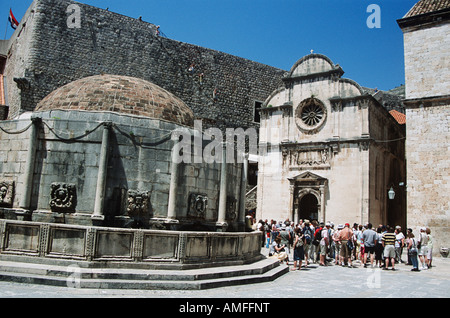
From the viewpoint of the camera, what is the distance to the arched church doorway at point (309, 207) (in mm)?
23969

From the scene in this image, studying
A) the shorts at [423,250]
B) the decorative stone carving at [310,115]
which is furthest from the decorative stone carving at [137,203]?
the decorative stone carving at [310,115]

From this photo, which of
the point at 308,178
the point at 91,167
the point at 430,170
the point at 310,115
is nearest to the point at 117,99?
the point at 91,167

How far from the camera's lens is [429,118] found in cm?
1923

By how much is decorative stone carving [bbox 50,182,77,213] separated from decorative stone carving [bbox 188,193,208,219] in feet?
8.63

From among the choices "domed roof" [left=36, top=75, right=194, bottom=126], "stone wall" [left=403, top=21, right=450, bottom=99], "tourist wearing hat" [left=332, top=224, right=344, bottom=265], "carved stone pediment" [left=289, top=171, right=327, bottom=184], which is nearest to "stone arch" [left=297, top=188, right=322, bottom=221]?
"carved stone pediment" [left=289, top=171, right=327, bottom=184]

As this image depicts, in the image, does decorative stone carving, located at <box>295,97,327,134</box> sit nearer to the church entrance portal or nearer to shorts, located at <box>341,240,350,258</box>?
the church entrance portal

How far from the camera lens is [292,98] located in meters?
25.0

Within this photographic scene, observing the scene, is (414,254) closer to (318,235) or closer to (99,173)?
(318,235)

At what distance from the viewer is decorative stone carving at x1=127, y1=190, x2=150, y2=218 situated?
881 cm

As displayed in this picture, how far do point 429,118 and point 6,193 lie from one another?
60.2 ft

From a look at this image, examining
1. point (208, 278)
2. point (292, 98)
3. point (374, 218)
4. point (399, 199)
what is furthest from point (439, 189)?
point (208, 278)

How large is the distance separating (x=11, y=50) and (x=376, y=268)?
28754 mm

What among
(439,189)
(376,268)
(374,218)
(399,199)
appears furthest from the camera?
(399,199)
